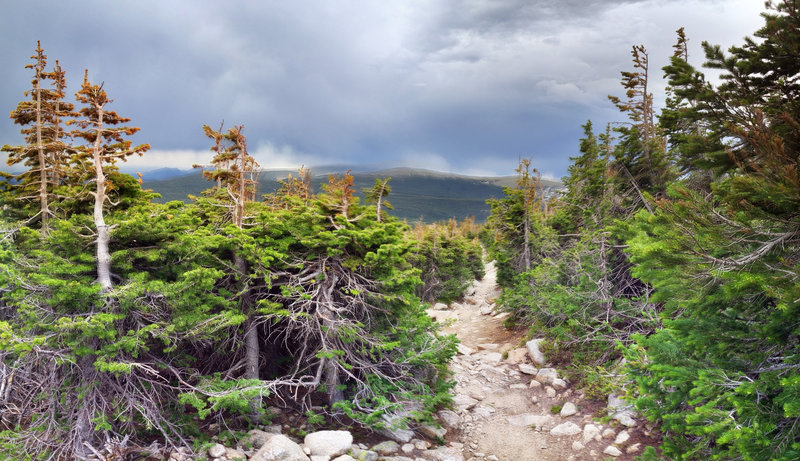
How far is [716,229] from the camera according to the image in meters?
4.49

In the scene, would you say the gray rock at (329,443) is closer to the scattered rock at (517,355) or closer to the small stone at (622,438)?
the small stone at (622,438)

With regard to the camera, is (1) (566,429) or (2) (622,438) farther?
(1) (566,429)

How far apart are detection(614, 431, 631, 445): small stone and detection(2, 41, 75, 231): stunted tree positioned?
15259 millimetres

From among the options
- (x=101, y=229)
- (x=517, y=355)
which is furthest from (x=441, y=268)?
(x=101, y=229)

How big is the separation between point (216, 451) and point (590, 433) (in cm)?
806

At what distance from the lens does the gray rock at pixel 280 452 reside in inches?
278

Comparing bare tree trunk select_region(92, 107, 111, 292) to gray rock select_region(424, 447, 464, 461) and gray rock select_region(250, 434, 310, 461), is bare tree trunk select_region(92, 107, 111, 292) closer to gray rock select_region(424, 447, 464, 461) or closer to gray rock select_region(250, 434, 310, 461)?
gray rock select_region(250, 434, 310, 461)

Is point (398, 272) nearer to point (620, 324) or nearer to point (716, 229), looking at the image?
point (716, 229)

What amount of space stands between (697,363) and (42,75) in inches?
696

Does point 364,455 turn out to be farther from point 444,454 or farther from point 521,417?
point 521,417

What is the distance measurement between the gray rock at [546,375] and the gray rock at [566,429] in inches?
112

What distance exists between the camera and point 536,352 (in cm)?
1452

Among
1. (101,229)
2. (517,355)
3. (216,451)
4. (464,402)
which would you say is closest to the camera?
(216,451)

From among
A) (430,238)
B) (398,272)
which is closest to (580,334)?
(398,272)
